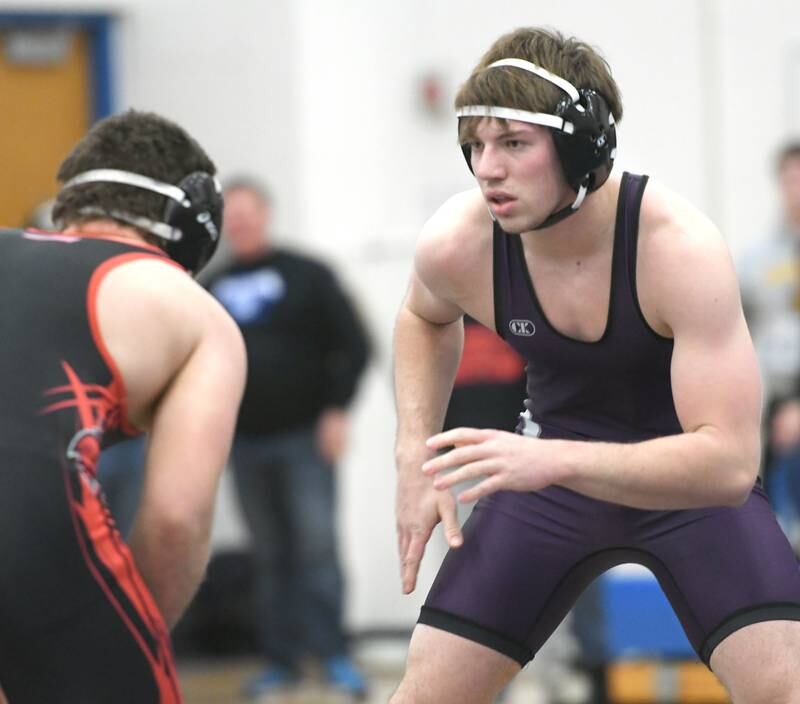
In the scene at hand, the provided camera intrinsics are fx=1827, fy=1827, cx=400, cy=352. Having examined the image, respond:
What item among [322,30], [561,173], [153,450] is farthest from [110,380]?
[322,30]

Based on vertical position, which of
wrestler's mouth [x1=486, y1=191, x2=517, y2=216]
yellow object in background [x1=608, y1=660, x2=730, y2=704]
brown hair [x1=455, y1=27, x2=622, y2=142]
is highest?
brown hair [x1=455, y1=27, x2=622, y2=142]

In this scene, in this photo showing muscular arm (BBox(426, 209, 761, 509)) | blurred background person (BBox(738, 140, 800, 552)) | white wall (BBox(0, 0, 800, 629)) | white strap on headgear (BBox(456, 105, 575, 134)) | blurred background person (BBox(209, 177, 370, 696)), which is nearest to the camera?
muscular arm (BBox(426, 209, 761, 509))

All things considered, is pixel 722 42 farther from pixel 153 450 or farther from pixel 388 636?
pixel 153 450

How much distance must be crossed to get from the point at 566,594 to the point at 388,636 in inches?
201

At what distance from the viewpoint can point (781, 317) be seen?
7.45 meters

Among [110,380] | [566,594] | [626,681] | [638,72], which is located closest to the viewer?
[110,380]

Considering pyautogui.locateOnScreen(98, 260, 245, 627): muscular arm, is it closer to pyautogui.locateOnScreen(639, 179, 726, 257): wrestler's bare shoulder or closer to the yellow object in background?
pyautogui.locateOnScreen(639, 179, 726, 257): wrestler's bare shoulder

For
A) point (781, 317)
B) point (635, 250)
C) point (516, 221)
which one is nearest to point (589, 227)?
point (635, 250)

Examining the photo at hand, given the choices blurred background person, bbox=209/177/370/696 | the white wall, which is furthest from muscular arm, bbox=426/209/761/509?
the white wall

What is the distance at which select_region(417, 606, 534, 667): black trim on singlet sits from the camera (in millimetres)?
3830

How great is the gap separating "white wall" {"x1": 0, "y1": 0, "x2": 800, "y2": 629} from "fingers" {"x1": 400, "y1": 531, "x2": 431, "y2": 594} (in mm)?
4782

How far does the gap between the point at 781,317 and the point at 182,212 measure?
4.20 metres

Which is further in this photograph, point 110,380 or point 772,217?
point 772,217

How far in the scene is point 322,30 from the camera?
886cm
